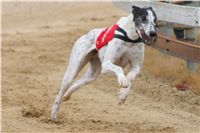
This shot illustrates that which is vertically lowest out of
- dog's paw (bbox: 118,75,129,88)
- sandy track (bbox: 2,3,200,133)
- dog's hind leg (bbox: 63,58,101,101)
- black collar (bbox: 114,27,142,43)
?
sandy track (bbox: 2,3,200,133)

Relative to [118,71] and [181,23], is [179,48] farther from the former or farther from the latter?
[118,71]

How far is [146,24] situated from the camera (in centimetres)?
746

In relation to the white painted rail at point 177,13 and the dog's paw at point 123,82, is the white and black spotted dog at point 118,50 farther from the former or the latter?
the white painted rail at point 177,13

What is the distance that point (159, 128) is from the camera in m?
7.99

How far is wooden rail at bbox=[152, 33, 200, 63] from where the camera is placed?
8602 mm

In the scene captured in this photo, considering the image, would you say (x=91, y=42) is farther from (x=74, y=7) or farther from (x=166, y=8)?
(x=74, y=7)

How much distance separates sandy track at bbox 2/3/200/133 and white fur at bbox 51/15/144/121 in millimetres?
453

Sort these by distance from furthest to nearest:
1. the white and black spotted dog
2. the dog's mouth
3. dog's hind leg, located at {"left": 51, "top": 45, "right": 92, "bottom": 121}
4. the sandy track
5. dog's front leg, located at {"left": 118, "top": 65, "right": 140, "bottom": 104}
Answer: dog's hind leg, located at {"left": 51, "top": 45, "right": 92, "bottom": 121}
the sandy track
dog's front leg, located at {"left": 118, "top": 65, "right": 140, "bottom": 104}
the white and black spotted dog
the dog's mouth

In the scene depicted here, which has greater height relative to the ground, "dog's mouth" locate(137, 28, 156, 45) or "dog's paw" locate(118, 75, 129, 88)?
"dog's mouth" locate(137, 28, 156, 45)

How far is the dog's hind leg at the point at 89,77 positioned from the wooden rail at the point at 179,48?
106 cm

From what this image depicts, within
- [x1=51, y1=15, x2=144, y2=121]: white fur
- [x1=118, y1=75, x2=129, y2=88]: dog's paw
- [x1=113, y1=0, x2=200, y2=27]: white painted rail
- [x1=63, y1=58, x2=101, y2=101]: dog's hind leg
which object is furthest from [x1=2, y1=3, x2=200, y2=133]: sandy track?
[x1=113, y1=0, x2=200, y2=27]: white painted rail

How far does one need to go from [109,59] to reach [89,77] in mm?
868

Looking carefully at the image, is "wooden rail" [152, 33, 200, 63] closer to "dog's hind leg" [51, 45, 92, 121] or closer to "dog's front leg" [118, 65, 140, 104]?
"dog's front leg" [118, 65, 140, 104]

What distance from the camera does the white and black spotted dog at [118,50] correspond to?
7.50 meters
